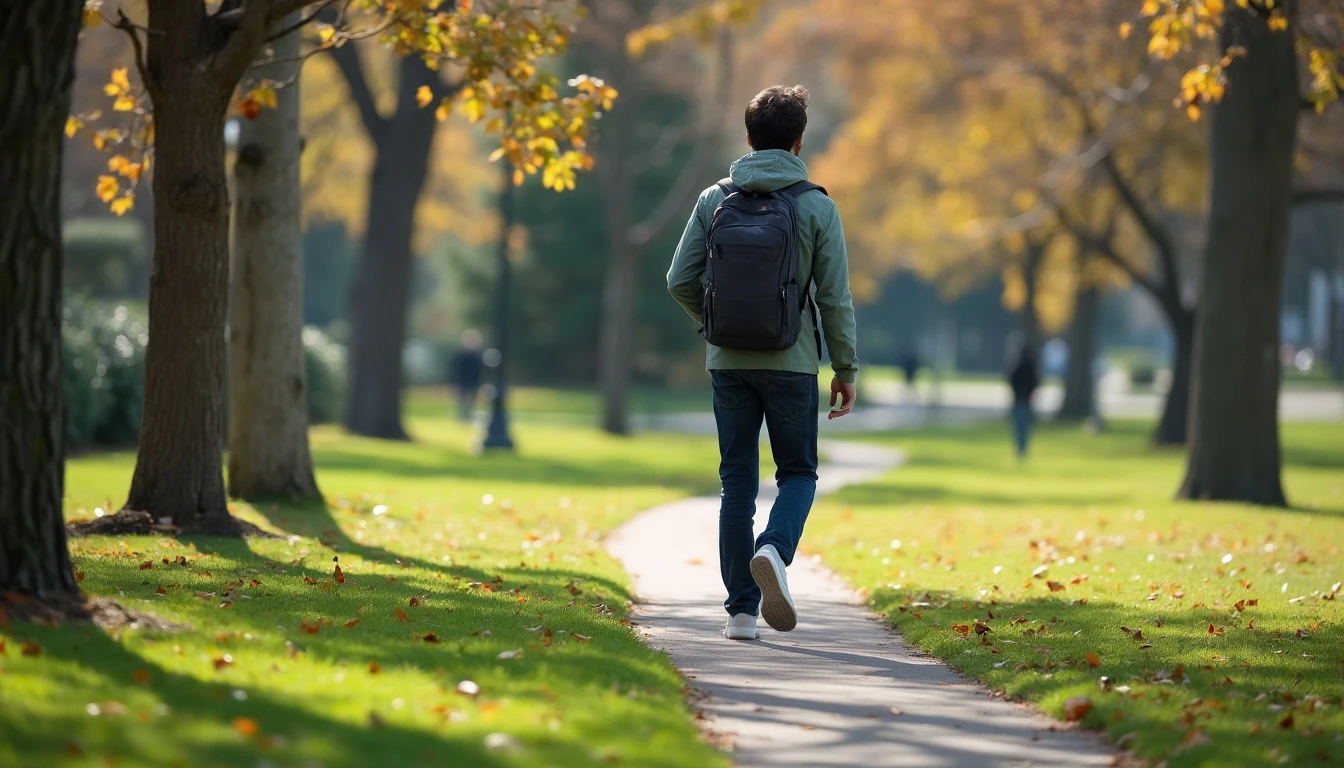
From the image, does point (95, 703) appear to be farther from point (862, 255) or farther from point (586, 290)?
point (862, 255)

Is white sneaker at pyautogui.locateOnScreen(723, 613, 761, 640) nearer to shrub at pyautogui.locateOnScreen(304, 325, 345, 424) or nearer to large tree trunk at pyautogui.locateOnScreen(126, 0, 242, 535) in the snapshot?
large tree trunk at pyautogui.locateOnScreen(126, 0, 242, 535)

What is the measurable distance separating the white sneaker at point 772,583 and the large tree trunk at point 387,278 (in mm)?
17393

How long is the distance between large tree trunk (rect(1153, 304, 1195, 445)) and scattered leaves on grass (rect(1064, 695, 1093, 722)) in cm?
2352

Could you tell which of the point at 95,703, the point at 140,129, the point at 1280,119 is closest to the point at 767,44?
the point at 1280,119

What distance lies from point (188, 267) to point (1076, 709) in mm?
5892

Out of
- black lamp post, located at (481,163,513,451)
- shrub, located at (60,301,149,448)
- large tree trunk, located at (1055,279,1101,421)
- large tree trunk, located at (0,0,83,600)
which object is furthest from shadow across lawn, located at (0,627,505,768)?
large tree trunk, located at (1055,279,1101,421)

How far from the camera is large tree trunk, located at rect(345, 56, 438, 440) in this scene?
23.0 m

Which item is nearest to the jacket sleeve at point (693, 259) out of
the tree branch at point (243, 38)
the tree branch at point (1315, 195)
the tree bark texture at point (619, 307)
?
the tree branch at point (243, 38)

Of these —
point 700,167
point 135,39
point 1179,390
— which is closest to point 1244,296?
point 135,39

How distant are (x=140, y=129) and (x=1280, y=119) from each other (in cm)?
1102

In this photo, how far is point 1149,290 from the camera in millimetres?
28078

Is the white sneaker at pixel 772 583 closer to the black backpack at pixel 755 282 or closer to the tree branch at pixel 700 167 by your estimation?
the black backpack at pixel 755 282

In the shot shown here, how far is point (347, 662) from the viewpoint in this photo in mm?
5496

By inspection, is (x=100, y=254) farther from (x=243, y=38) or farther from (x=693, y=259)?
(x=693, y=259)
